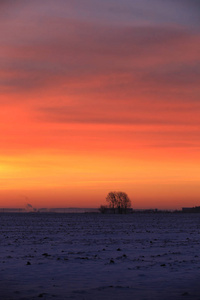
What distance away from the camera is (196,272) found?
76.2ft

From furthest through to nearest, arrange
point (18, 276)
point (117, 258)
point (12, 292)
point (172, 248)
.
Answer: point (172, 248) < point (117, 258) < point (18, 276) < point (12, 292)

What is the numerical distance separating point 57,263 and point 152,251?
9796mm

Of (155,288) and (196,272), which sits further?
(196,272)

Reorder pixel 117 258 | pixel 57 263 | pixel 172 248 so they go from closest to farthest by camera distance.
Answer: pixel 57 263, pixel 117 258, pixel 172 248

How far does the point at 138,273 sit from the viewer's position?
23141 mm

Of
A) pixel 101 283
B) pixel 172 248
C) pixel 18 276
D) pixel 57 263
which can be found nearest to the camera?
pixel 101 283

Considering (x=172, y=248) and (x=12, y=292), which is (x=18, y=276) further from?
(x=172, y=248)

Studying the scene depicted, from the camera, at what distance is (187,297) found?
16.8 metres

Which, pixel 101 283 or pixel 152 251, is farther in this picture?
pixel 152 251

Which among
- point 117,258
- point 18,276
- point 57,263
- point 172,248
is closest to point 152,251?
point 172,248

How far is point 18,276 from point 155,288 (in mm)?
7284

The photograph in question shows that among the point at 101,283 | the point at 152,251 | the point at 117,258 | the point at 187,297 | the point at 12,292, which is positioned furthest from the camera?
the point at 152,251

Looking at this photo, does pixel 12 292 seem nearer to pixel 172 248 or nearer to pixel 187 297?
pixel 187 297

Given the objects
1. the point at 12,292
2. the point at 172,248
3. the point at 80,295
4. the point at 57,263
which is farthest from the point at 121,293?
the point at 172,248
